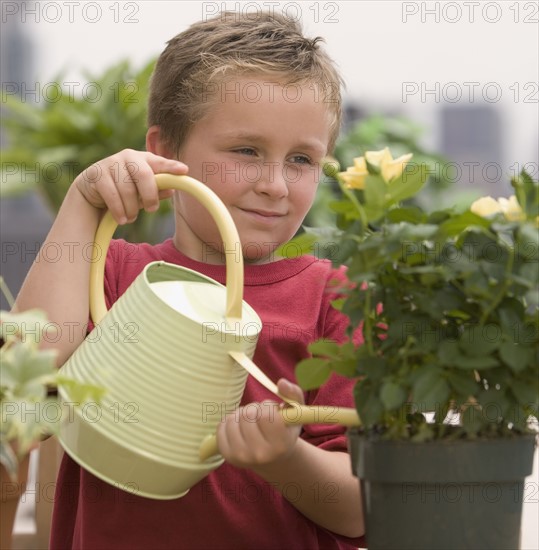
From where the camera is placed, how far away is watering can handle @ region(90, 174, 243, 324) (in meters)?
0.75

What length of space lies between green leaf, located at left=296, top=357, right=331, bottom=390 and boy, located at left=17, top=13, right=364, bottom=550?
0.57ft

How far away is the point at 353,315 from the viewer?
686 mm

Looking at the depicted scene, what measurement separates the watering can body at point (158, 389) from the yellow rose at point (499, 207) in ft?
0.67

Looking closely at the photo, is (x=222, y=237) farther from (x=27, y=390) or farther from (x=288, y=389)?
(x=27, y=390)

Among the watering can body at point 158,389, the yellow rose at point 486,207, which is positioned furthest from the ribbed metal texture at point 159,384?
the yellow rose at point 486,207

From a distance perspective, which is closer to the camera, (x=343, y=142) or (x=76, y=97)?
(x=343, y=142)

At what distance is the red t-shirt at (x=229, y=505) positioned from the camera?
106 centimetres

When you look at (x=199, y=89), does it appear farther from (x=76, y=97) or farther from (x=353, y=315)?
(x=76, y=97)

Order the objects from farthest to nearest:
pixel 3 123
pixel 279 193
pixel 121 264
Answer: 1. pixel 3 123
2. pixel 121 264
3. pixel 279 193

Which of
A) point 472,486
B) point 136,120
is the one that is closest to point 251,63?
point 472,486

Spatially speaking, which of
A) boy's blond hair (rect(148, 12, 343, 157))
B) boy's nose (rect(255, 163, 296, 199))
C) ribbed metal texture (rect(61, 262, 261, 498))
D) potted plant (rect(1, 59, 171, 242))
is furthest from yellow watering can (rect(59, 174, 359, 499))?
potted plant (rect(1, 59, 171, 242))

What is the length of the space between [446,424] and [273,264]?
0.54 m

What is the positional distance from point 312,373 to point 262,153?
1.43ft

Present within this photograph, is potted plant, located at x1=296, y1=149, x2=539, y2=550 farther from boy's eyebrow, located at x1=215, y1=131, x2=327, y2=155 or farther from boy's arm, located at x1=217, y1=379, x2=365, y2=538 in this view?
boy's eyebrow, located at x1=215, y1=131, x2=327, y2=155
